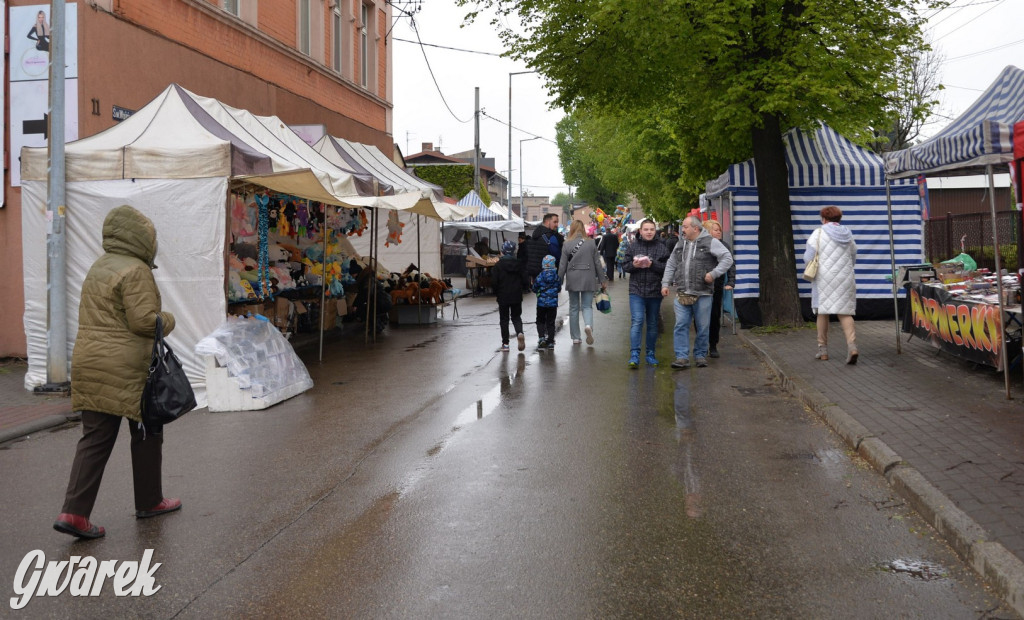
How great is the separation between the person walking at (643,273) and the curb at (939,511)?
10.7ft

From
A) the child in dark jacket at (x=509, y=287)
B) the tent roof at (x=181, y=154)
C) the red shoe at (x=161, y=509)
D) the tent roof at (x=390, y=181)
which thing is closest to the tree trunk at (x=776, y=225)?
the child in dark jacket at (x=509, y=287)

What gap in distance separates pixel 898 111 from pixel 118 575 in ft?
50.0

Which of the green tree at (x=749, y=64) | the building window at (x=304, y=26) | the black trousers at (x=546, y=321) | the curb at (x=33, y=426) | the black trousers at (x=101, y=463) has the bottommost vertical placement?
the curb at (x=33, y=426)

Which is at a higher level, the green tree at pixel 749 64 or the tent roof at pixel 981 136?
the green tree at pixel 749 64

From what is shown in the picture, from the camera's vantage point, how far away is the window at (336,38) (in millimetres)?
22172

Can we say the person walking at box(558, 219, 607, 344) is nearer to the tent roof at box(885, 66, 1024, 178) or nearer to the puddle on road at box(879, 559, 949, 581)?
the tent roof at box(885, 66, 1024, 178)

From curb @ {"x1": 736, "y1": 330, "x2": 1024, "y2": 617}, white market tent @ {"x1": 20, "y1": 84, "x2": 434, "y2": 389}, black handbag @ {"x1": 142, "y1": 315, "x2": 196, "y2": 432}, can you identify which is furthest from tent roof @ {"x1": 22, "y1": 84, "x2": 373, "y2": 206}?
curb @ {"x1": 736, "y1": 330, "x2": 1024, "y2": 617}

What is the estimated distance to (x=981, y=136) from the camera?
7.92 metres

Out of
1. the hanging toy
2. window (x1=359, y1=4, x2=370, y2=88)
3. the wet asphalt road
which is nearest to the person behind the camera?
the wet asphalt road

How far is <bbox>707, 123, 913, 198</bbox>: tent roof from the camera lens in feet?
53.3

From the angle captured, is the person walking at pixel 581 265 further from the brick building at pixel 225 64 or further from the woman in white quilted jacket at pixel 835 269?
the brick building at pixel 225 64

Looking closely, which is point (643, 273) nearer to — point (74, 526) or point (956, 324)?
point (956, 324)

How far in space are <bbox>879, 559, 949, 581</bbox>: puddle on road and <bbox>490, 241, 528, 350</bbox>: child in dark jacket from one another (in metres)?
9.18

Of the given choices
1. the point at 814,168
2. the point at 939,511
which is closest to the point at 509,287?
the point at 814,168
